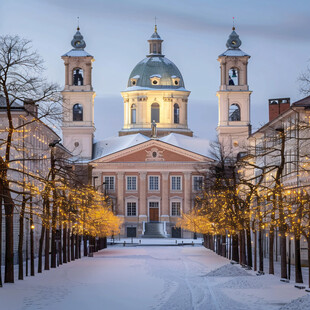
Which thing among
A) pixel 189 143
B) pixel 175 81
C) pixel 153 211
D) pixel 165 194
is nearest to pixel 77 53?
pixel 189 143

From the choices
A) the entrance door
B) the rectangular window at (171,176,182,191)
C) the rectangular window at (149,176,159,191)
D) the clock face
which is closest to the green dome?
the clock face

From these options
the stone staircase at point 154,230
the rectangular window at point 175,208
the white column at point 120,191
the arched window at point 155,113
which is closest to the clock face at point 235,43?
the arched window at point 155,113

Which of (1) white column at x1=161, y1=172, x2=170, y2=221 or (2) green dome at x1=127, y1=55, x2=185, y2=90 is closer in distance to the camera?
(1) white column at x1=161, y1=172, x2=170, y2=221

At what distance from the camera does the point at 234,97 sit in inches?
4906

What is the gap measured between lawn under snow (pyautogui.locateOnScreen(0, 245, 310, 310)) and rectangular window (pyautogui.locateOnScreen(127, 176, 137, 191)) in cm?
8187

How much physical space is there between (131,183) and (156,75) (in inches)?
923

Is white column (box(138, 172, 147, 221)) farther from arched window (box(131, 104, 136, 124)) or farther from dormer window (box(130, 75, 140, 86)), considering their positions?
dormer window (box(130, 75, 140, 86))

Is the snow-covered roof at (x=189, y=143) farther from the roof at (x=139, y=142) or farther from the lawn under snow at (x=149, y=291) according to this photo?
the lawn under snow at (x=149, y=291)

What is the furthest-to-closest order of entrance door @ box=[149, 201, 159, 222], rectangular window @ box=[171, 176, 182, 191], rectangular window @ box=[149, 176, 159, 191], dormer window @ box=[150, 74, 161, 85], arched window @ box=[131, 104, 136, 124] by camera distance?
dormer window @ box=[150, 74, 161, 85] → arched window @ box=[131, 104, 136, 124] → rectangular window @ box=[149, 176, 159, 191] → rectangular window @ box=[171, 176, 182, 191] → entrance door @ box=[149, 201, 159, 222]

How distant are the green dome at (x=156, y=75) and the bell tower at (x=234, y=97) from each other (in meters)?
19.0

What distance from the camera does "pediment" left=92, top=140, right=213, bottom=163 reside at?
407 feet

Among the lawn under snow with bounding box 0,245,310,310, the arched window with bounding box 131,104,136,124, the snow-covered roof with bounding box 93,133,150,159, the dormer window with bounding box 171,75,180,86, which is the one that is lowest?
the lawn under snow with bounding box 0,245,310,310

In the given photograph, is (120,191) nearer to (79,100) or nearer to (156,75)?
(79,100)

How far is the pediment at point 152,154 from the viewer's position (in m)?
124
